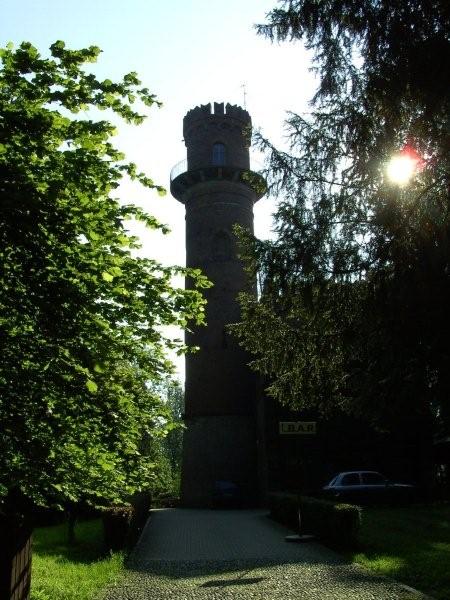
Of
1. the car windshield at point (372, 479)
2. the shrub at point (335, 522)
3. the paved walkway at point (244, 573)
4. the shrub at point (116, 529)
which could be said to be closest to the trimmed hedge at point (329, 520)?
the shrub at point (335, 522)

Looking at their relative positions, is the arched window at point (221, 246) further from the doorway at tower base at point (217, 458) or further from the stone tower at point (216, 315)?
the doorway at tower base at point (217, 458)

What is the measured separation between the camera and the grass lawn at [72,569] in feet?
26.2

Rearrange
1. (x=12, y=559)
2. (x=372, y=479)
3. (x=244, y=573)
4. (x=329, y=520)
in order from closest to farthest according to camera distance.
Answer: (x=12, y=559) → (x=244, y=573) → (x=329, y=520) → (x=372, y=479)

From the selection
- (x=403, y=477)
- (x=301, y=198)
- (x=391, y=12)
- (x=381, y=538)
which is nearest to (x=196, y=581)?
(x=381, y=538)

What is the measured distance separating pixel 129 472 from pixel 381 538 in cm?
729

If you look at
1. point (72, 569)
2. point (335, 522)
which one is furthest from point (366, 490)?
point (72, 569)

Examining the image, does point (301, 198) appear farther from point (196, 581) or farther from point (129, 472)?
point (196, 581)

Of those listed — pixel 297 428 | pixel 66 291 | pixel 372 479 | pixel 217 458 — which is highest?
pixel 66 291

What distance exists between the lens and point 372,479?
70.0ft

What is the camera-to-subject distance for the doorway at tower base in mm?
27641

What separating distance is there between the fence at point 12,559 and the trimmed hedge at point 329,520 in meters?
6.47

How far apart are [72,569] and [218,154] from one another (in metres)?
25.8

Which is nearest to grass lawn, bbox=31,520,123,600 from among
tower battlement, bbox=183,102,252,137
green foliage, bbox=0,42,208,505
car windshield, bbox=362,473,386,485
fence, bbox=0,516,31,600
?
fence, bbox=0,516,31,600

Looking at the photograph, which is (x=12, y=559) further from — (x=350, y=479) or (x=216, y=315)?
(x=216, y=315)
